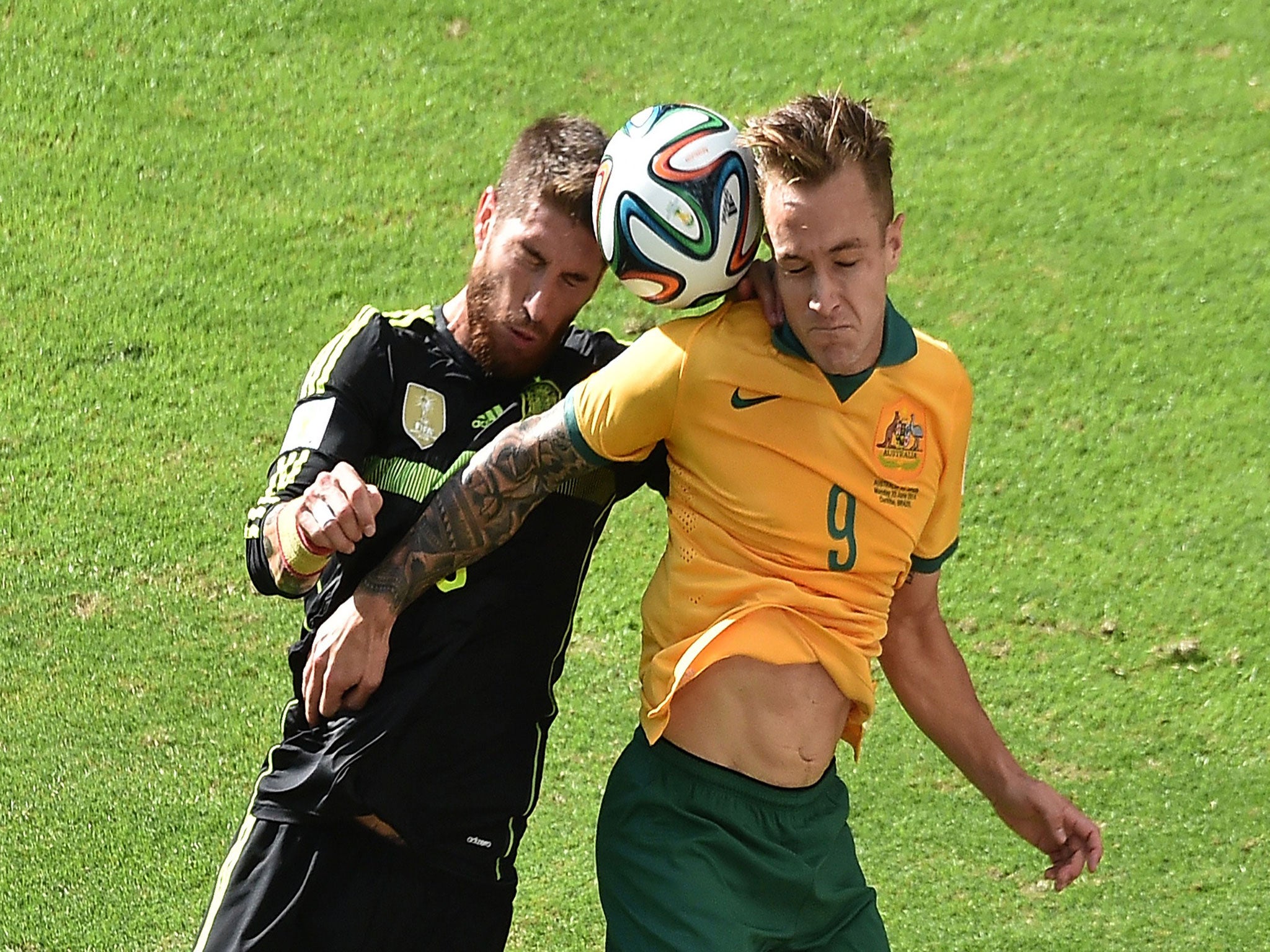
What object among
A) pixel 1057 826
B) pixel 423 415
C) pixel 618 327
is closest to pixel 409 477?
pixel 423 415

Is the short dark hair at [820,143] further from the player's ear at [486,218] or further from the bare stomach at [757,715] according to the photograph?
the bare stomach at [757,715]

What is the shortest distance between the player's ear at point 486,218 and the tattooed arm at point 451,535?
0.48m

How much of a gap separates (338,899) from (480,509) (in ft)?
2.73

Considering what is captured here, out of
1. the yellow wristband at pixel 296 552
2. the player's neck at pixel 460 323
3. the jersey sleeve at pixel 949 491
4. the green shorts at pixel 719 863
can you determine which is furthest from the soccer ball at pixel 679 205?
the green shorts at pixel 719 863

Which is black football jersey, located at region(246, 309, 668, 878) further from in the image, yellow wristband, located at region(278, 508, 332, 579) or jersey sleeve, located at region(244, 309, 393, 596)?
yellow wristband, located at region(278, 508, 332, 579)

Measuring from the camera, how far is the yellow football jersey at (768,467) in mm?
3012

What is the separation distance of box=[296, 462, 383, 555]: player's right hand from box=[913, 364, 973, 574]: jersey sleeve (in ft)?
3.49

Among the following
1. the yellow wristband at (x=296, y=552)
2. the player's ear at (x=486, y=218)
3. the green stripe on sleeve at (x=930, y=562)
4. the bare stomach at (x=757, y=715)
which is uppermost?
the player's ear at (x=486, y=218)

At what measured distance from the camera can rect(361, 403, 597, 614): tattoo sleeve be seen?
308cm

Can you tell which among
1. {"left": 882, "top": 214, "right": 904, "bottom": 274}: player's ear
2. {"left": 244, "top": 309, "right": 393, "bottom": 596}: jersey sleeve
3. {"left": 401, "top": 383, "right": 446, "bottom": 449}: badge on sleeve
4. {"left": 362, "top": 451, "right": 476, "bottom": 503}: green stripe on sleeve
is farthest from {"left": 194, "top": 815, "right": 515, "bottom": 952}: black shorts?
{"left": 882, "top": 214, "right": 904, "bottom": 274}: player's ear

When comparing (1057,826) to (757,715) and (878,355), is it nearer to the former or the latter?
(757,715)

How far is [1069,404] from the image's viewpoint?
270 inches

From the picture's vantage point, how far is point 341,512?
9.20 feet

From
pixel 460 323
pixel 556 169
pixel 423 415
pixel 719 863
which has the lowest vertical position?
pixel 719 863
